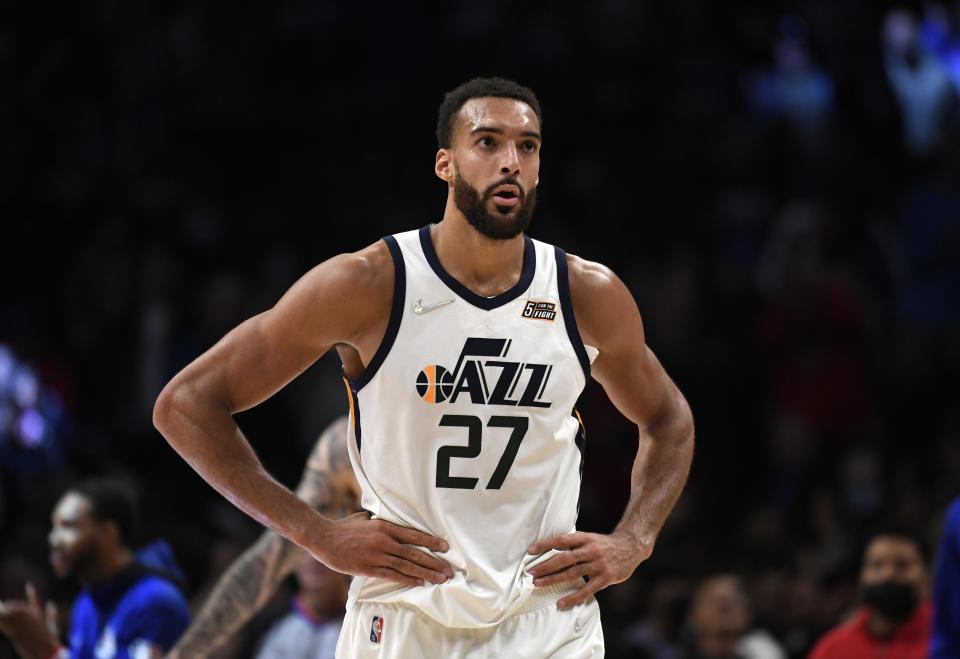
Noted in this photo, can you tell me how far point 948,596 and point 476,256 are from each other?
3054mm

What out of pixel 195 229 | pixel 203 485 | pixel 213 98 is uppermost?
pixel 213 98

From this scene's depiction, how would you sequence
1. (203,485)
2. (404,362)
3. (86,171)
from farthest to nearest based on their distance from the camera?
(86,171) < (203,485) < (404,362)

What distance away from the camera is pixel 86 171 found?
11.8 m

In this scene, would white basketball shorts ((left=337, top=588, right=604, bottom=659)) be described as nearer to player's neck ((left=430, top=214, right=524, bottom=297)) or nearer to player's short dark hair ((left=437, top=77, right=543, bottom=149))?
player's neck ((left=430, top=214, right=524, bottom=297))

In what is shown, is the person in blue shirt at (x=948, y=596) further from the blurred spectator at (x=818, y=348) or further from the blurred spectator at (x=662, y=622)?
the blurred spectator at (x=818, y=348)

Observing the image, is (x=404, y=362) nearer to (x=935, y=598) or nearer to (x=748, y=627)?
(x=935, y=598)

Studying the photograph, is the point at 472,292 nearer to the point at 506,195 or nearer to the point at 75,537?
the point at 506,195

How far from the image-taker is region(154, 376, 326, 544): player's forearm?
14.5 feet

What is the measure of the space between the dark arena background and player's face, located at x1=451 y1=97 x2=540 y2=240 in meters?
5.03

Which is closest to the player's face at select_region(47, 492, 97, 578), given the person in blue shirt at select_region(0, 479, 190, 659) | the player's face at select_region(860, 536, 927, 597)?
the person in blue shirt at select_region(0, 479, 190, 659)

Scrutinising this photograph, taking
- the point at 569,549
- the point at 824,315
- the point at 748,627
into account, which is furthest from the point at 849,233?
the point at 569,549

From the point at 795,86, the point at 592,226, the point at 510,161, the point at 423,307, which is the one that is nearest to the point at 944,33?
the point at 795,86

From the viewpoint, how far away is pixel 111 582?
6.72 metres

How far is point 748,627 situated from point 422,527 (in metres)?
4.98
